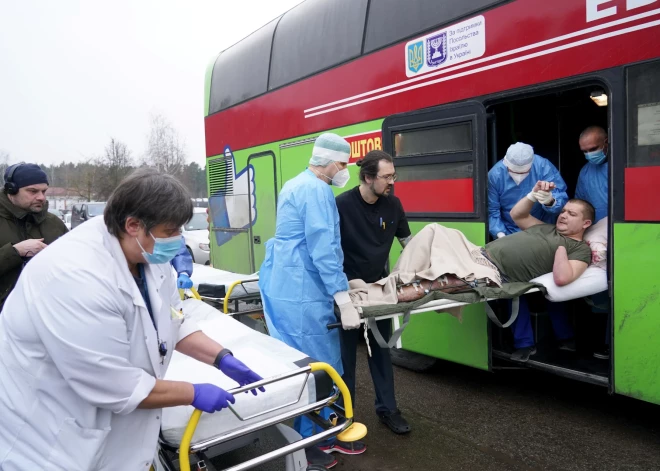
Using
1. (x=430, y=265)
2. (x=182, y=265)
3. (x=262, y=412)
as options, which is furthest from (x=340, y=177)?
(x=182, y=265)

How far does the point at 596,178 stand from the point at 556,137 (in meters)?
1.43

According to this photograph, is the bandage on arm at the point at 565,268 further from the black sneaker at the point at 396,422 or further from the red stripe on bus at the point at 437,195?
the black sneaker at the point at 396,422

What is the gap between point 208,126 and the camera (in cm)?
788

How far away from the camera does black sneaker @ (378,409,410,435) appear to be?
3641mm

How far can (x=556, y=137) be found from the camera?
5.26m

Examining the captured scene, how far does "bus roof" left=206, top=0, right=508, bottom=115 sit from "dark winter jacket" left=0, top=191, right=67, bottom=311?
303 centimetres

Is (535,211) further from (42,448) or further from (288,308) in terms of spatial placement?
(42,448)

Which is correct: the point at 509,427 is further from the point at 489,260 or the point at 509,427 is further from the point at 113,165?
the point at 113,165

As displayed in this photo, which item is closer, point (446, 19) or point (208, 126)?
point (446, 19)

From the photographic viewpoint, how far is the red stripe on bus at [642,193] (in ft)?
9.57

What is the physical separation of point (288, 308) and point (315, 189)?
0.77 metres

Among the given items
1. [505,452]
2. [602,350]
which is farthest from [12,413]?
[602,350]

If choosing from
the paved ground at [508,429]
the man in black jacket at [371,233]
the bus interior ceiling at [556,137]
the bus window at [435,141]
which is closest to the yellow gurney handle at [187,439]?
the paved ground at [508,429]

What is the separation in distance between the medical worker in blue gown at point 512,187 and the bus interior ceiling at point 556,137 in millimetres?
178
